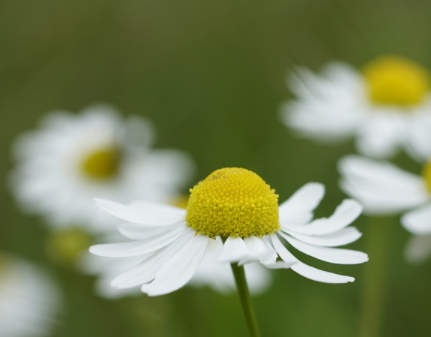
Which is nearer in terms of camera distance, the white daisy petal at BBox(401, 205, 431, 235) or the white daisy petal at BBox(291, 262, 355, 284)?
the white daisy petal at BBox(291, 262, 355, 284)

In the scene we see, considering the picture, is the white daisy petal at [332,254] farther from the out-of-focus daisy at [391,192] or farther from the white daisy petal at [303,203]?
the out-of-focus daisy at [391,192]

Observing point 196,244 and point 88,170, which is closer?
point 196,244

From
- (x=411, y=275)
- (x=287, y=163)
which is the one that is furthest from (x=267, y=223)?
(x=287, y=163)

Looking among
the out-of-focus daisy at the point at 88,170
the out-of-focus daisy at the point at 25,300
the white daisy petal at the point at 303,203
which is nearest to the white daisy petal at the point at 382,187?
the white daisy petal at the point at 303,203

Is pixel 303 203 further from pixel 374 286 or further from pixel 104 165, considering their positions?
pixel 104 165

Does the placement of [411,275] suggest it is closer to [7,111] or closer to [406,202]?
[406,202]

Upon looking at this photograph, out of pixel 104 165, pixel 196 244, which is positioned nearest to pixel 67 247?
pixel 104 165

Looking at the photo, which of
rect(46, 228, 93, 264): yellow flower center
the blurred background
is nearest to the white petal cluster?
the blurred background

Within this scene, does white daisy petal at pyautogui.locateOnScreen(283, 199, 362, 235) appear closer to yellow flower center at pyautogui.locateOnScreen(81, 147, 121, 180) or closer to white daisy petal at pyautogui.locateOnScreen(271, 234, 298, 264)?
white daisy petal at pyautogui.locateOnScreen(271, 234, 298, 264)
